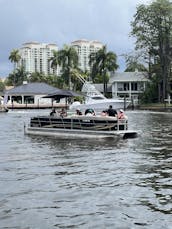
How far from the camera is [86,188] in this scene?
1360cm

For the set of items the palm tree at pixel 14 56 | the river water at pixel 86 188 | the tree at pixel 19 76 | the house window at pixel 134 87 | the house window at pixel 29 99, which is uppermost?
the palm tree at pixel 14 56

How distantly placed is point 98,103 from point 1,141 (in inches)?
2313

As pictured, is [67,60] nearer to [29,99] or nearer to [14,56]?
[29,99]

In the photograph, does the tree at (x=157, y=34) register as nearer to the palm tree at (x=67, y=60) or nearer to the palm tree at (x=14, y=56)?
the palm tree at (x=67, y=60)

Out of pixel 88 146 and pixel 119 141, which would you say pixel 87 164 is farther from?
pixel 119 141

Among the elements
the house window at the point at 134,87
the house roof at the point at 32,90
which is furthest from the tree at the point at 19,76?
the house window at the point at 134,87

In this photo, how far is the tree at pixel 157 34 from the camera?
87500 mm

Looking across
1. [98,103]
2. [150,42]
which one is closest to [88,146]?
[98,103]

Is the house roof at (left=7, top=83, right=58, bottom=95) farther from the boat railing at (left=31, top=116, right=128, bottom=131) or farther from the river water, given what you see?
the river water

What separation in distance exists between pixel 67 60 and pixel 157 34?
3727cm

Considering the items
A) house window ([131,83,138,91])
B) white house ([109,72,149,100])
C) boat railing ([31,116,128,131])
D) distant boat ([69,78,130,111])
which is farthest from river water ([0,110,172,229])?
house window ([131,83,138,91])

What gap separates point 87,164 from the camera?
18281 mm

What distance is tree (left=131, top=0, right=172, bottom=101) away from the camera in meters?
87.5

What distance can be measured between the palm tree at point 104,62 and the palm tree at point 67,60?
15.4ft
